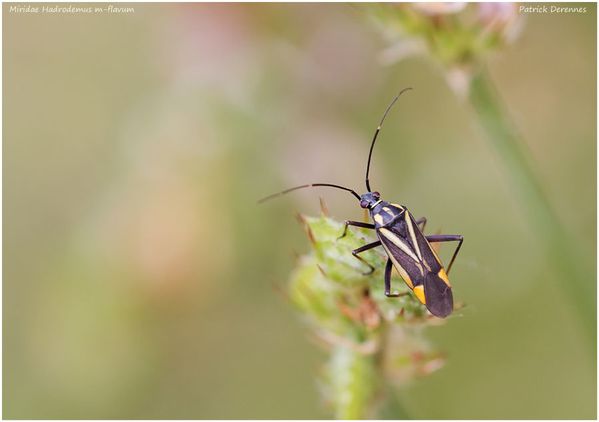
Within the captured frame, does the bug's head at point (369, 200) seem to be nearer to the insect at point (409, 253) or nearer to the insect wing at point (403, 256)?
the insect at point (409, 253)

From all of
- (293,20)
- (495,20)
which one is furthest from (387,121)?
(495,20)

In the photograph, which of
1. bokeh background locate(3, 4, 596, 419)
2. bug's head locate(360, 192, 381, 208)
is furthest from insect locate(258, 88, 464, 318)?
bokeh background locate(3, 4, 596, 419)

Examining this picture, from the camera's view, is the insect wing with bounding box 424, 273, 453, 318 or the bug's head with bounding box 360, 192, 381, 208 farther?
the bug's head with bounding box 360, 192, 381, 208

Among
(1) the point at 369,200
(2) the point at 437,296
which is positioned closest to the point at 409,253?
(2) the point at 437,296

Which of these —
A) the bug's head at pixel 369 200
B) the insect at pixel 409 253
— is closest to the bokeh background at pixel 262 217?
the bug's head at pixel 369 200

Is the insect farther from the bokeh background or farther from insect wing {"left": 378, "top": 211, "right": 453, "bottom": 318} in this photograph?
the bokeh background

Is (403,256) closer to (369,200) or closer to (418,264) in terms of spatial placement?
(418,264)
